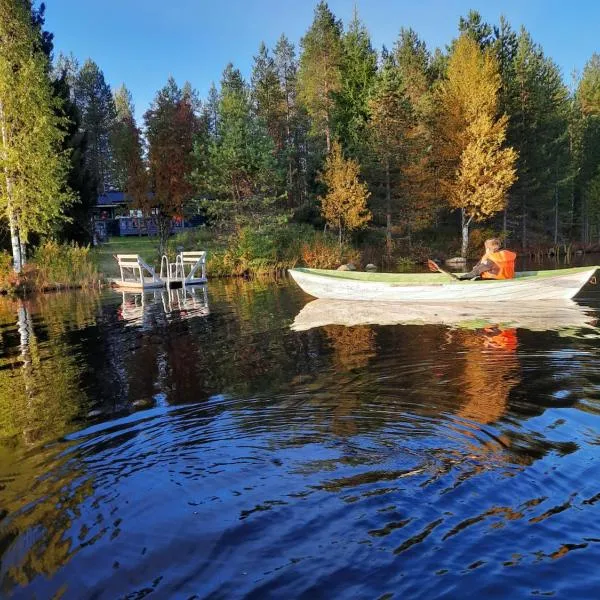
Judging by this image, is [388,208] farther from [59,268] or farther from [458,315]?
[458,315]

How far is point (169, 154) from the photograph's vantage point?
32.3 metres

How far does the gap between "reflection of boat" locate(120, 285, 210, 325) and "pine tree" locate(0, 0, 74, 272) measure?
579 centimetres

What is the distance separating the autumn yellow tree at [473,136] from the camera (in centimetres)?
3319

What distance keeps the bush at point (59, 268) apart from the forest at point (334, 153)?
0.73m

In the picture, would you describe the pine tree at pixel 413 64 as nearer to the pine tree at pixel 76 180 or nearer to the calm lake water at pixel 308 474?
the pine tree at pixel 76 180

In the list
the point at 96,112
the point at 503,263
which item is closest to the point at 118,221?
the point at 96,112

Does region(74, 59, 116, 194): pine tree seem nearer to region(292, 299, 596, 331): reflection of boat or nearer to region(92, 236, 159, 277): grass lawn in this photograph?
region(92, 236, 159, 277): grass lawn

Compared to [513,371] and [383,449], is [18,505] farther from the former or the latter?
[513,371]

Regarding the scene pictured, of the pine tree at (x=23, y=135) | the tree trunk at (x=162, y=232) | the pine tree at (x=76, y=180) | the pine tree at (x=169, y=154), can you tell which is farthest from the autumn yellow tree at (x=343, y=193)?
the pine tree at (x=23, y=135)

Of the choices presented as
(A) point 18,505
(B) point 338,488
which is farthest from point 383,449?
(A) point 18,505

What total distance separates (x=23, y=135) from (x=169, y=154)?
9.06 m

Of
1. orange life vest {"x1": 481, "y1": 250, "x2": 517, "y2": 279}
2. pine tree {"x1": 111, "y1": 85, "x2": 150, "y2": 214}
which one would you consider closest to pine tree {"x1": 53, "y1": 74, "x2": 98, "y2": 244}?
pine tree {"x1": 111, "y1": 85, "x2": 150, "y2": 214}

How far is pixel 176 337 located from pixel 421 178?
87.7 ft

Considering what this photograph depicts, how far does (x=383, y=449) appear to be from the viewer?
5.19 m
